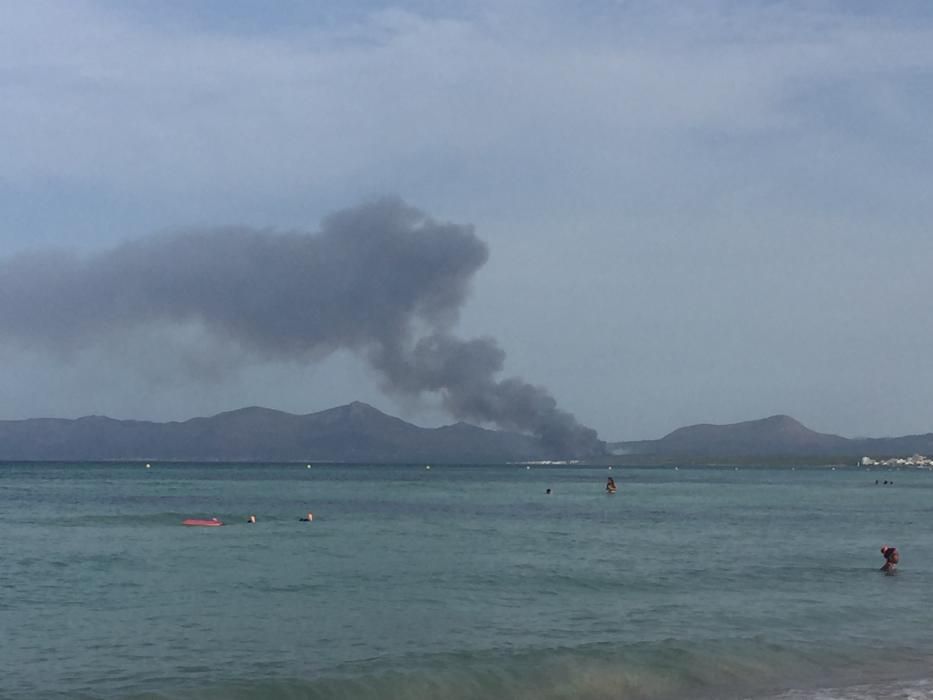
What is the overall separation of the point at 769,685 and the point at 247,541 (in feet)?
101

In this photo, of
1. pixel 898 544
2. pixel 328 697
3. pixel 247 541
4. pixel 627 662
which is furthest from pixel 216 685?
pixel 898 544

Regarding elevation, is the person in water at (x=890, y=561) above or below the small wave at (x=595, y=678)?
above

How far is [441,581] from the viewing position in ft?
112

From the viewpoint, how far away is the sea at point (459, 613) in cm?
2094

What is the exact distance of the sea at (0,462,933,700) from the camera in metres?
20.9

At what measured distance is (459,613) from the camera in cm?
2819

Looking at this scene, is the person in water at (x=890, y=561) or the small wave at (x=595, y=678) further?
the person in water at (x=890, y=561)

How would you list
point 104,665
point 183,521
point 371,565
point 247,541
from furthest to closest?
1. point 183,521
2. point 247,541
3. point 371,565
4. point 104,665

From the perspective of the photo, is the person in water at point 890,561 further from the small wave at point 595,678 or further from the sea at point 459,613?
the small wave at point 595,678

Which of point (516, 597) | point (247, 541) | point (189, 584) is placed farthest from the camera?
point (247, 541)

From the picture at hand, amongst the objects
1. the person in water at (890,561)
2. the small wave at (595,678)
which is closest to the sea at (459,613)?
the small wave at (595,678)

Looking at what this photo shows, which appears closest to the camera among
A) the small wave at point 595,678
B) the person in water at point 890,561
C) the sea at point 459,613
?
the small wave at point 595,678

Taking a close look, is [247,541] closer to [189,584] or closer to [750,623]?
[189,584]

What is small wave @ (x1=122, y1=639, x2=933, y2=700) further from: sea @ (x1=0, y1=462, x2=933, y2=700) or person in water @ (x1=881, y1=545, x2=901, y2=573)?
person in water @ (x1=881, y1=545, x2=901, y2=573)
